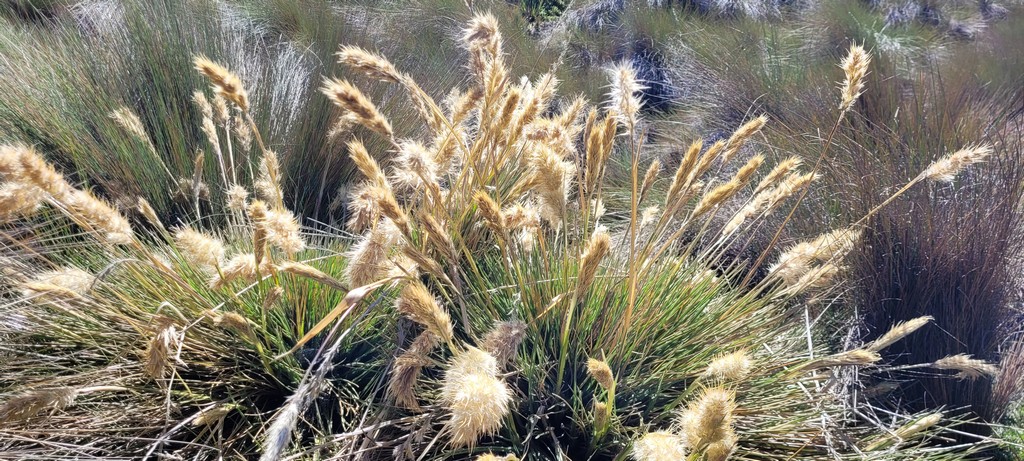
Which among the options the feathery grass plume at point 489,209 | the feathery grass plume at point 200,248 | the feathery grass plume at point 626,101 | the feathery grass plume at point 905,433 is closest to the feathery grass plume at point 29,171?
the feathery grass plume at point 200,248

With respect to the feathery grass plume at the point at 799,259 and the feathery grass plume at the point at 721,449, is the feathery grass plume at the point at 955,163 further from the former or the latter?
the feathery grass plume at the point at 721,449

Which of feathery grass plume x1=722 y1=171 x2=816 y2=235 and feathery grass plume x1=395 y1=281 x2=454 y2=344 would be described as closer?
feathery grass plume x1=395 y1=281 x2=454 y2=344

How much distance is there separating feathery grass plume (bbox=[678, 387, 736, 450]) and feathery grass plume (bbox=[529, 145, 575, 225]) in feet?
1.81

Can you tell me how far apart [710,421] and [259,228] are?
0.96 metres

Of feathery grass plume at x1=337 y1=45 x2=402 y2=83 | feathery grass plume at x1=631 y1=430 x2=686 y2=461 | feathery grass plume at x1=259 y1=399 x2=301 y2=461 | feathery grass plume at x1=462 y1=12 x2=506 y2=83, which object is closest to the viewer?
feathery grass plume at x1=259 y1=399 x2=301 y2=461

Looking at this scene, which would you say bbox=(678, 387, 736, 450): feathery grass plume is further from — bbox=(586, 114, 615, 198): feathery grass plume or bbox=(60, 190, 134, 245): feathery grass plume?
bbox=(60, 190, 134, 245): feathery grass plume

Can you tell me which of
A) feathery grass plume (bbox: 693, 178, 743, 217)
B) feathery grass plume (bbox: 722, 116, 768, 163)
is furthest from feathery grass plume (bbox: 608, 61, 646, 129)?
feathery grass plume (bbox: 722, 116, 768, 163)

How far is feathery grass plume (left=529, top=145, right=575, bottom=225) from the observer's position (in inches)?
58.9

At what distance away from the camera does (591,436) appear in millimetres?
1705

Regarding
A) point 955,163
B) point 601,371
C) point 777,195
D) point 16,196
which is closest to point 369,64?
point 16,196

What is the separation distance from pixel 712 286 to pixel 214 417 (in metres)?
1.40

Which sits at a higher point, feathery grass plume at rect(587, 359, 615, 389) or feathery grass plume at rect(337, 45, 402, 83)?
feathery grass plume at rect(337, 45, 402, 83)

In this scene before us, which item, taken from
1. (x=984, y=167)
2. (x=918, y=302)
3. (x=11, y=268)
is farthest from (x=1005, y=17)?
(x=11, y=268)

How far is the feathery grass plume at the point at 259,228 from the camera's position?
1.44 metres
